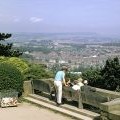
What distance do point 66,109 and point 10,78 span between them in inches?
137

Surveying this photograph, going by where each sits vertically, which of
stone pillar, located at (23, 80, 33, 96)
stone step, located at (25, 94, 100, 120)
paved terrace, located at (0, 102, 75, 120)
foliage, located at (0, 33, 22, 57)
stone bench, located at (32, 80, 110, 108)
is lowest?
paved terrace, located at (0, 102, 75, 120)

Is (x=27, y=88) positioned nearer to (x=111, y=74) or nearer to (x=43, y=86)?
(x=43, y=86)

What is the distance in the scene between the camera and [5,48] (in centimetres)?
2555

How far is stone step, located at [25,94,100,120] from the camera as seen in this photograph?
12.2m

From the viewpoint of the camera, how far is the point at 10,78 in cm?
1617

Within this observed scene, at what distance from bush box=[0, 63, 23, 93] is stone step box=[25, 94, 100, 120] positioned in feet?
2.02

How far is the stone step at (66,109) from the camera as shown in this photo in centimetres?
1222

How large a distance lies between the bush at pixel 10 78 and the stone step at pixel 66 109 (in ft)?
2.02

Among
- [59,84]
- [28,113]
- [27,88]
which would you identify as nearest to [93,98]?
[59,84]

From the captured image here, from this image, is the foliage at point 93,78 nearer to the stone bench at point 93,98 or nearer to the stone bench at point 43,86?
the stone bench at point 43,86

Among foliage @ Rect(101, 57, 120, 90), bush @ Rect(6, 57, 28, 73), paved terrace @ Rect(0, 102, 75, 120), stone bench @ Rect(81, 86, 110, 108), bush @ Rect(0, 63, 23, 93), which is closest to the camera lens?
stone bench @ Rect(81, 86, 110, 108)

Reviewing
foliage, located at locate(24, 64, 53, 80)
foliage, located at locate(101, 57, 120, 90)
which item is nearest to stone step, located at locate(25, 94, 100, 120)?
foliage, located at locate(24, 64, 53, 80)

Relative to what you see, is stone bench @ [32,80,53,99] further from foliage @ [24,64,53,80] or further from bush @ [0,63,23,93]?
foliage @ [24,64,53,80]

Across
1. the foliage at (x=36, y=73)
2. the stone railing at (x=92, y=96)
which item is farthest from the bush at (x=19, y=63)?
the stone railing at (x=92, y=96)
